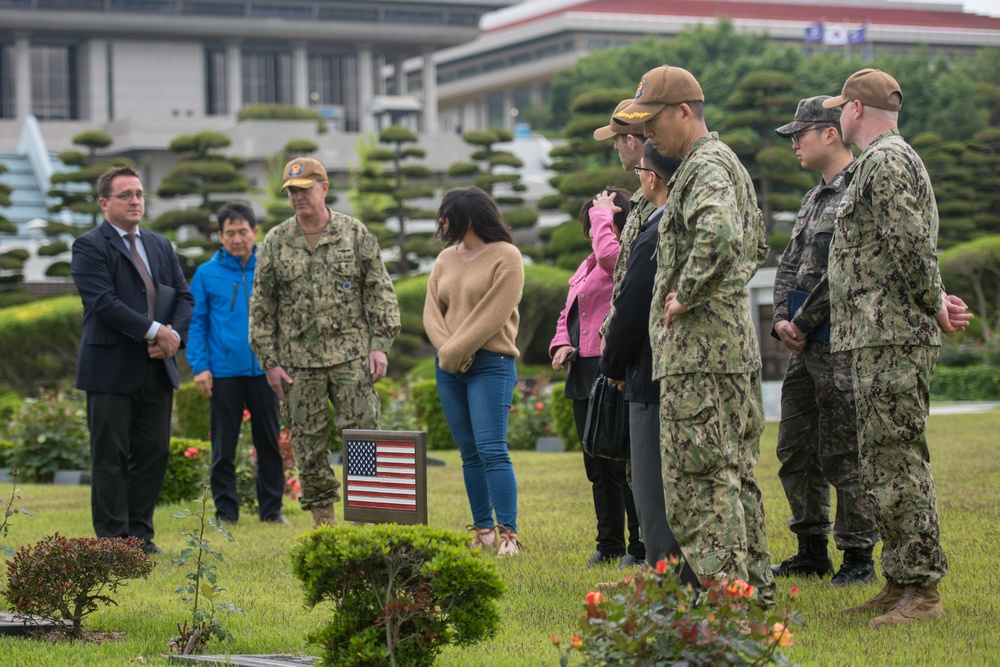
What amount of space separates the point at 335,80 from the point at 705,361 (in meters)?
66.3

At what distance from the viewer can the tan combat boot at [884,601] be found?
5145 mm

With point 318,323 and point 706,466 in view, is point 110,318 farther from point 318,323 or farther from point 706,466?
point 706,466

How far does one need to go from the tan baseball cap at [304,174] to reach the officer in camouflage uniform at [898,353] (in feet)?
11.6

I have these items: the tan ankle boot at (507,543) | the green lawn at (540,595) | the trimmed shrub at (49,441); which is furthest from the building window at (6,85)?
the tan ankle boot at (507,543)

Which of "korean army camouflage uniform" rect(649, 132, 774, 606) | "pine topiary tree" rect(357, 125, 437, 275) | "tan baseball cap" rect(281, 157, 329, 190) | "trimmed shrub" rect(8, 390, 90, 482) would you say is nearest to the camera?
"korean army camouflage uniform" rect(649, 132, 774, 606)

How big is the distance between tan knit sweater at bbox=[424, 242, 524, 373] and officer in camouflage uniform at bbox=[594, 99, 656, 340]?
108 centimetres

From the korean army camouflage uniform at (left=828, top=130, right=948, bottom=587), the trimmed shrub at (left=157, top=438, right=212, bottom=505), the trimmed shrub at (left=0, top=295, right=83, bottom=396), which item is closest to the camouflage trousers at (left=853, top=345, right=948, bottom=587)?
the korean army camouflage uniform at (left=828, top=130, right=948, bottom=587)

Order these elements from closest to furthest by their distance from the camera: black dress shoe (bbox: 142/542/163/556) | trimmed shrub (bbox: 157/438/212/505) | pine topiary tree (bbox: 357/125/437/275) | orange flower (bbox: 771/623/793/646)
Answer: orange flower (bbox: 771/623/793/646)
black dress shoe (bbox: 142/542/163/556)
trimmed shrub (bbox: 157/438/212/505)
pine topiary tree (bbox: 357/125/437/275)

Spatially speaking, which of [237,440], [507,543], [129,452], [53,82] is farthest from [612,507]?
[53,82]

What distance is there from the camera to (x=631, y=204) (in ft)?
20.0

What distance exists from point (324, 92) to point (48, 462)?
189 ft

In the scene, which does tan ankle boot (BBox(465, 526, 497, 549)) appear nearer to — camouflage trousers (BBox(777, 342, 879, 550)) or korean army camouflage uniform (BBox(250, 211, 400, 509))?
korean army camouflage uniform (BBox(250, 211, 400, 509))

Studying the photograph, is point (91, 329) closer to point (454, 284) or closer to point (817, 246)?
point (454, 284)

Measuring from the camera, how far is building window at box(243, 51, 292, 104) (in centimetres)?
6656
